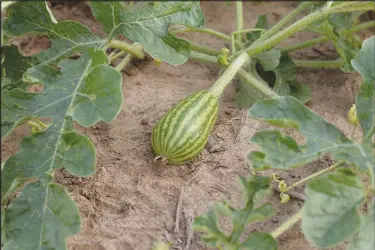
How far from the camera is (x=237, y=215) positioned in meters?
1.79

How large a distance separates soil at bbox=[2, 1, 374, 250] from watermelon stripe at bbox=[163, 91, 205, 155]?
0.47 feet

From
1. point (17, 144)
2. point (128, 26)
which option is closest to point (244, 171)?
point (128, 26)

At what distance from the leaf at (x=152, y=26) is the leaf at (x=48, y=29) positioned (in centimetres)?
10

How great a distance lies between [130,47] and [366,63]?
1.13 meters

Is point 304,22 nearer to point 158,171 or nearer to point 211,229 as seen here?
point 158,171

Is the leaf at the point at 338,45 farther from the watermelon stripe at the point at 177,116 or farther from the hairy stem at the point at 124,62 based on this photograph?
the hairy stem at the point at 124,62

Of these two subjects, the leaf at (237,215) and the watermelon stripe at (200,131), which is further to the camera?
the watermelon stripe at (200,131)

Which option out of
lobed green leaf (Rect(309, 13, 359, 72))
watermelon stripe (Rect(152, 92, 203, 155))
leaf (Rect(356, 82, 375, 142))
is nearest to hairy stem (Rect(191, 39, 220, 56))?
lobed green leaf (Rect(309, 13, 359, 72))

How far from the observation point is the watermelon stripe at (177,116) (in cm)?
218

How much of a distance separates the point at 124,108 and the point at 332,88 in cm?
106

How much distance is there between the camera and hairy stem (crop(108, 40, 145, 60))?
2.61 metres

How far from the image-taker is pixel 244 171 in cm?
224

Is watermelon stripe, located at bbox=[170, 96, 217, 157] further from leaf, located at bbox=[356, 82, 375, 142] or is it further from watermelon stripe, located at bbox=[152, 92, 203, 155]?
leaf, located at bbox=[356, 82, 375, 142]

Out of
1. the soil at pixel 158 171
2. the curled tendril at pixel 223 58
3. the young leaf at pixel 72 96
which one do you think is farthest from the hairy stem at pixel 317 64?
the young leaf at pixel 72 96
